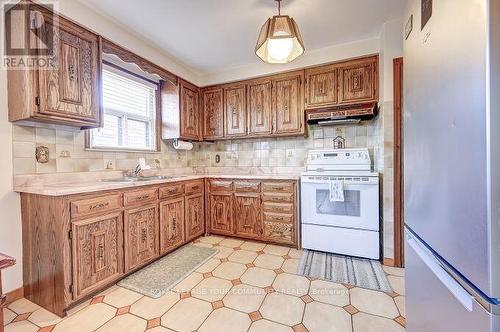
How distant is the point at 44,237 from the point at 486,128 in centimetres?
240

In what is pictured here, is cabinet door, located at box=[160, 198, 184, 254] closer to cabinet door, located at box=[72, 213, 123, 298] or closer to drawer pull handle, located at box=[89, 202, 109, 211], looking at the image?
cabinet door, located at box=[72, 213, 123, 298]

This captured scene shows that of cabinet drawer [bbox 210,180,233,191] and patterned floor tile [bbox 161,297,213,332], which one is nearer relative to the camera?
patterned floor tile [bbox 161,297,213,332]

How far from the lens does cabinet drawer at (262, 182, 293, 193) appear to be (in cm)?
272

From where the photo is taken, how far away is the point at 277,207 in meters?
2.77

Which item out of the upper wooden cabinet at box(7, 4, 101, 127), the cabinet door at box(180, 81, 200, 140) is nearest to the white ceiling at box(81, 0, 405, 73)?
the upper wooden cabinet at box(7, 4, 101, 127)

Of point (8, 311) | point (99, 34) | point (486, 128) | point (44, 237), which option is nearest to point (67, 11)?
point (99, 34)

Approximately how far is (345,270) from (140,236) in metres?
2.01

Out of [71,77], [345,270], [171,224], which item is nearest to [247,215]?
[171,224]

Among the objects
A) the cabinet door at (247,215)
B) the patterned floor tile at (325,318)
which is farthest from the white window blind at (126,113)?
the patterned floor tile at (325,318)

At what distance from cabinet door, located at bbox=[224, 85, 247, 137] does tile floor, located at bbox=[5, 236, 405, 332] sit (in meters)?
1.95

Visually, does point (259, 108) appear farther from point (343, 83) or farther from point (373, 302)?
point (373, 302)

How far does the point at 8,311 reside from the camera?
161cm

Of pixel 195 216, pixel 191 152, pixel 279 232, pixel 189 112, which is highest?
pixel 189 112

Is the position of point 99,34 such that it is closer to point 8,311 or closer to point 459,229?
point 8,311
